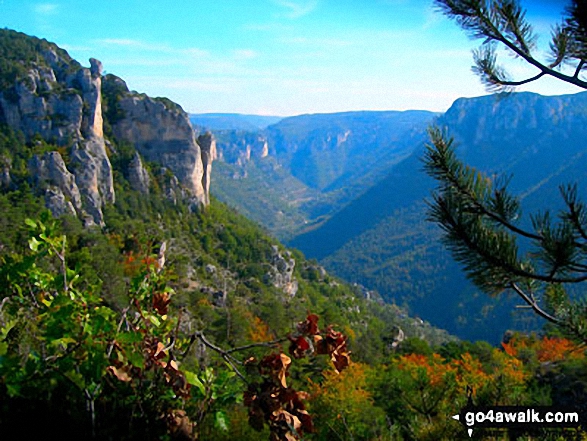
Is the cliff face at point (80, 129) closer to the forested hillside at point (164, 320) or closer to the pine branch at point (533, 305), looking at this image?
the forested hillside at point (164, 320)

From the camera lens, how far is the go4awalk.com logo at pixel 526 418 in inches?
114

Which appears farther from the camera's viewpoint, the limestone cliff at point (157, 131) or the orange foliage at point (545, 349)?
the limestone cliff at point (157, 131)

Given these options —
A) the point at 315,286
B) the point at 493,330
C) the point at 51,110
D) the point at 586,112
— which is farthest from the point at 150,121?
the point at 586,112

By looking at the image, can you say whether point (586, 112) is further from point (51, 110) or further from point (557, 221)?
point (557, 221)

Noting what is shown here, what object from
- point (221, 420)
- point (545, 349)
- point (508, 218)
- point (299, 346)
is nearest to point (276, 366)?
point (299, 346)

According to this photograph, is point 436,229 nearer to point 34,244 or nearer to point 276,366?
point 276,366

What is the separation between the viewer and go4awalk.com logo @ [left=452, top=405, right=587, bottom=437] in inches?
114

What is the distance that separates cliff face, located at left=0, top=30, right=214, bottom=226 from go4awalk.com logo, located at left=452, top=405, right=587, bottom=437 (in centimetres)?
2877

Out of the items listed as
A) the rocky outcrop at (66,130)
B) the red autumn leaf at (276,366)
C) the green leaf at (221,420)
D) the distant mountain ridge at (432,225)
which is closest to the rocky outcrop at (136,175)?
the rocky outcrop at (66,130)

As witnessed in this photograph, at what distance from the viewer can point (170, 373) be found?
73.7 inches

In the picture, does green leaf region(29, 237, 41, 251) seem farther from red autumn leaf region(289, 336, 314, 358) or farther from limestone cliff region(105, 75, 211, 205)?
limestone cliff region(105, 75, 211, 205)

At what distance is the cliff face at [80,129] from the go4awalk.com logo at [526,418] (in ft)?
94.4

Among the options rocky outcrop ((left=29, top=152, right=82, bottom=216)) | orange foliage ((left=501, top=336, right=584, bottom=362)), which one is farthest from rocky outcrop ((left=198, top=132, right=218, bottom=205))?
orange foliage ((left=501, top=336, right=584, bottom=362))

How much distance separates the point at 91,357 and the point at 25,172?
3160 cm
